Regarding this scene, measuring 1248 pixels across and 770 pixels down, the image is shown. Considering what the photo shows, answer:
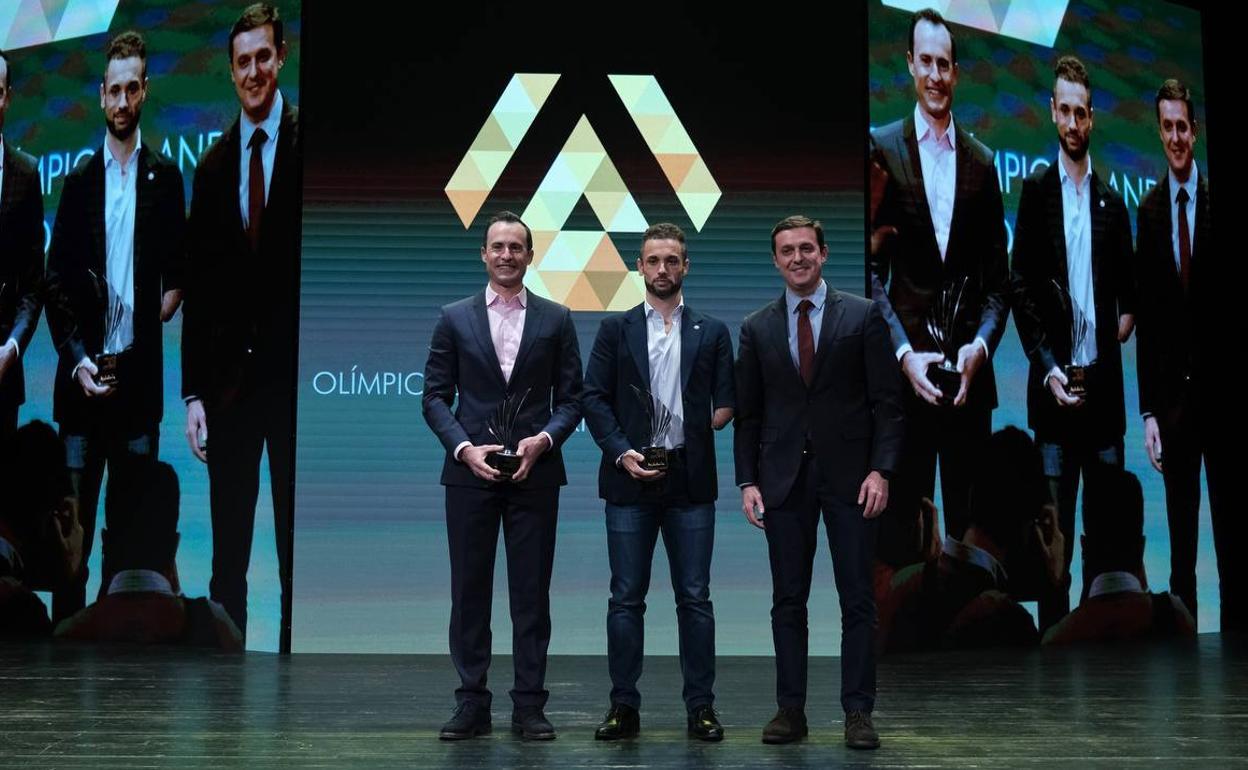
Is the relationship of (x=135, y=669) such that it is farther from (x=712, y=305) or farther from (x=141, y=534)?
(x=712, y=305)

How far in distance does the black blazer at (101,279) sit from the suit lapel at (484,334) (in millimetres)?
2682

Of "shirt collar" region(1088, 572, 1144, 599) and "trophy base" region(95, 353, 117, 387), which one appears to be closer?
"trophy base" region(95, 353, 117, 387)

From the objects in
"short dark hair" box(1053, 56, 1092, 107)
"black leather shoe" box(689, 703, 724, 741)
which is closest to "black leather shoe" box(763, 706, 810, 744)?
"black leather shoe" box(689, 703, 724, 741)

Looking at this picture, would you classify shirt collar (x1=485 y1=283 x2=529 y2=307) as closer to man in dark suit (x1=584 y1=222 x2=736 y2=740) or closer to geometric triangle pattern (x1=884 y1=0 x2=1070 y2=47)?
man in dark suit (x1=584 y1=222 x2=736 y2=740)

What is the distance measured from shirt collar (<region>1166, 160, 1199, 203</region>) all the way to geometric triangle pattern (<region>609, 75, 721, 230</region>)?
2416 mm

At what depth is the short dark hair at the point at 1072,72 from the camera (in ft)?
19.4

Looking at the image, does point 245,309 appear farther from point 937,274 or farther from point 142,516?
point 937,274

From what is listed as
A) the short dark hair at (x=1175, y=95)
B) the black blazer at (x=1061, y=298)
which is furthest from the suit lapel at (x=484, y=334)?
the short dark hair at (x=1175, y=95)

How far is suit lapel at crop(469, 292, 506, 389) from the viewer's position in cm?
339

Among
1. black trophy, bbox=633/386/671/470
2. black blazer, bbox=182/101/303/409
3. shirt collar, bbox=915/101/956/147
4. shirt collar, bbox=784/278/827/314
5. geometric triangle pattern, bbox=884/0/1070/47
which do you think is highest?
geometric triangle pattern, bbox=884/0/1070/47

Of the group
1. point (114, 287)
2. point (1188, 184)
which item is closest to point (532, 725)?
point (114, 287)

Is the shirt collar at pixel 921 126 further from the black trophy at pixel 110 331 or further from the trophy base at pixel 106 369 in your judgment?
the trophy base at pixel 106 369

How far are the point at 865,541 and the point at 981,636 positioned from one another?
2626 millimetres

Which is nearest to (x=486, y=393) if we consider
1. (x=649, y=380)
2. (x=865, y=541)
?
(x=649, y=380)
